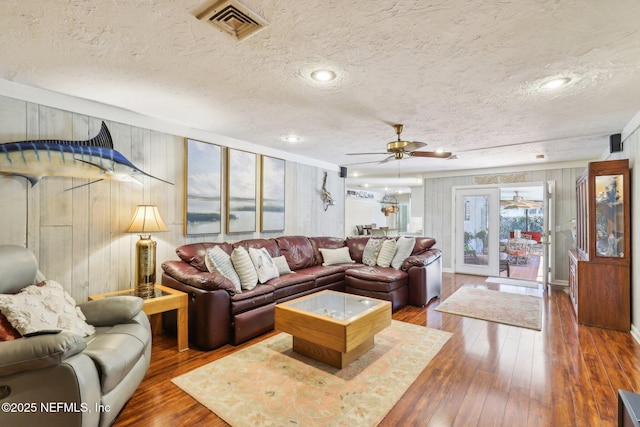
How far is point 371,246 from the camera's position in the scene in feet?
16.7

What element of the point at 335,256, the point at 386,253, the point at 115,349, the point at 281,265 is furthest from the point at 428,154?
the point at 115,349

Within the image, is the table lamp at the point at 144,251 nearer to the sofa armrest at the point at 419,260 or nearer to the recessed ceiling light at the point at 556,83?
the sofa armrest at the point at 419,260

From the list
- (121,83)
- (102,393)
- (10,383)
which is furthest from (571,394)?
(121,83)

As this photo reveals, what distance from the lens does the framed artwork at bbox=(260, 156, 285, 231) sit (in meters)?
4.74

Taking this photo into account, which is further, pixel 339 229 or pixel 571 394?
pixel 339 229

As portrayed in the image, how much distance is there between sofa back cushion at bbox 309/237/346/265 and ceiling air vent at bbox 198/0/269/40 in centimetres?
371

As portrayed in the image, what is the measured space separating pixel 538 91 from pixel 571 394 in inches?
94.0

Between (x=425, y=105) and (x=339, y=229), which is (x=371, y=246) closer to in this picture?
(x=339, y=229)

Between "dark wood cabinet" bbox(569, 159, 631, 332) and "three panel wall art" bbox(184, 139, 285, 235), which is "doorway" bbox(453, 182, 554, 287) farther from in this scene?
"three panel wall art" bbox(184, 139, 285, 235)

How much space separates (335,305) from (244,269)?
3.58ft

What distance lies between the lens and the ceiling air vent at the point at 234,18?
154cm

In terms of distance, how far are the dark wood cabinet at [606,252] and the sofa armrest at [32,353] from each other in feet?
16.3

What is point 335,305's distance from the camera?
10.1ft

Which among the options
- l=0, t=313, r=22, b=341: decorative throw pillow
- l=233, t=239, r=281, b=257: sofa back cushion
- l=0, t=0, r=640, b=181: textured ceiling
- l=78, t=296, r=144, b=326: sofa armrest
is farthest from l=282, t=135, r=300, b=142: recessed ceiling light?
l=0, t=313, r=22, b=341: decorative throw pillow
